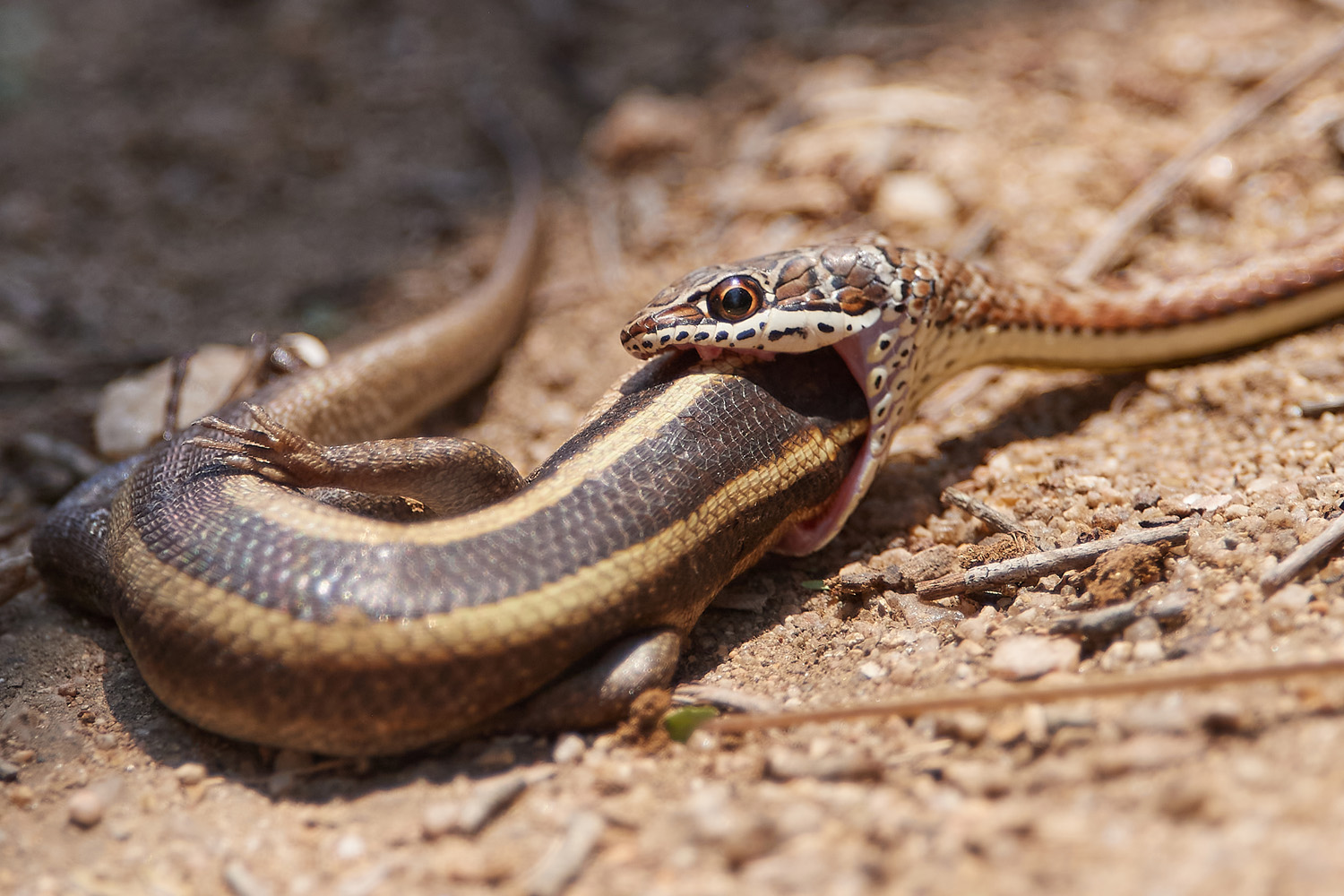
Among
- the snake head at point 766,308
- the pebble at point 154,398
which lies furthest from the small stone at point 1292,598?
the pebble at point 154,398

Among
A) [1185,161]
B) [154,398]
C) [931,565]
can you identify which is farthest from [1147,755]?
[154,398]

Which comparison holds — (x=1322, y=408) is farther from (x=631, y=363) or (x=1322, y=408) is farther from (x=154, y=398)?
(x=154, y=398)

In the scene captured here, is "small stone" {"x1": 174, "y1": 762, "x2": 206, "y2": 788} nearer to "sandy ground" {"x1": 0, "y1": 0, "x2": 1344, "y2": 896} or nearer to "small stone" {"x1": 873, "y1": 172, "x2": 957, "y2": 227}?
"sandy ground" {"x1": 0, "y1": 0, "x2": 1344, "y2": 896}

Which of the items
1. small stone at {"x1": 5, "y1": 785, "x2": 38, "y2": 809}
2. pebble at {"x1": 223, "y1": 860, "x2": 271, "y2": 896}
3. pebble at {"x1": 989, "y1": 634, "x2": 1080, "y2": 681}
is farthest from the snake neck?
small stone at {"x1": 5, "y1": 785, "x2": 38, "y2": 809}

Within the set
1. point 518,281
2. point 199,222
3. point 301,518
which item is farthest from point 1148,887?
point 199,222

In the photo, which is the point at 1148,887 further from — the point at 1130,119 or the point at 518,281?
the point at 1130,119

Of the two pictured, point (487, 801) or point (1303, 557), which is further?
point (1303, 557)
